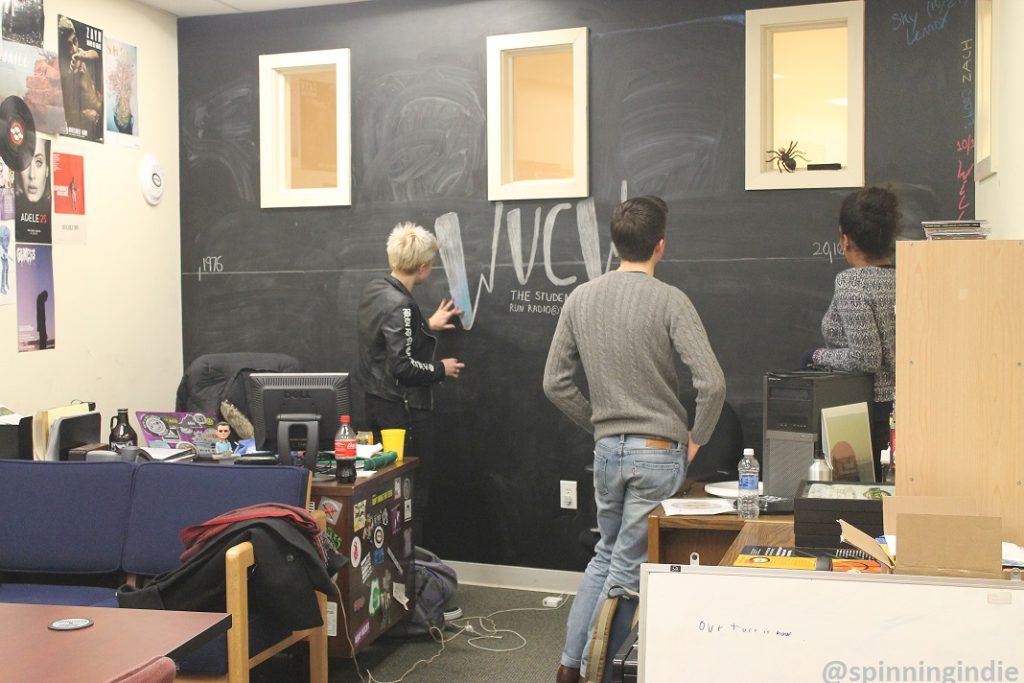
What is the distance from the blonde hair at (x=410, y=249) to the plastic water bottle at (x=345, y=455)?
1.02m

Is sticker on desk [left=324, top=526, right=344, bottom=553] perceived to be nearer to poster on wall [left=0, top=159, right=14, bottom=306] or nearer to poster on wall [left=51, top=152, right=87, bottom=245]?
poster on wall [left=0, top=159, right=14, bottom=306]

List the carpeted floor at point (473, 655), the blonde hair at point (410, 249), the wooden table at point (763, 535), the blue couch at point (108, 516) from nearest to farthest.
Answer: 1. the wooden table at point (763, 535)
2. the blue couch at point (108, 516)
3. the carpeted floor at point (473, 655)
4. the blonde hair at point (410, 249)

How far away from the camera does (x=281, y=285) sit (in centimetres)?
564

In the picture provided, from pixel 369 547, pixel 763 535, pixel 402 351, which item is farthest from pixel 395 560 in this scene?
pixel 763 535

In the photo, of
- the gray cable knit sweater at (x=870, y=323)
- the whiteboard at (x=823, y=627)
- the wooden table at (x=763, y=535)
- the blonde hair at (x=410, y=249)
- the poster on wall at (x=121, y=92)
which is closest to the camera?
the whiteboard at (x=823, y=627)

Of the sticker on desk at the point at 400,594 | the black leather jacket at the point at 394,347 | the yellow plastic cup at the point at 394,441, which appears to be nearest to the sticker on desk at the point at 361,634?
the sticker on desk at the point at 400,594

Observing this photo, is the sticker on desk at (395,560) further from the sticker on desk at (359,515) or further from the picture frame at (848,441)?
the picture frame at (848,441)

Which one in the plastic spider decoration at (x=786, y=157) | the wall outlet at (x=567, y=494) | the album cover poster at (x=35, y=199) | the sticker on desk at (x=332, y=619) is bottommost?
the sticker on desk at (x=332, y=619)

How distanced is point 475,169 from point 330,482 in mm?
1923

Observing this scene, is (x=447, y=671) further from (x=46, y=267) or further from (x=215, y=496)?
(x=46, y=267)

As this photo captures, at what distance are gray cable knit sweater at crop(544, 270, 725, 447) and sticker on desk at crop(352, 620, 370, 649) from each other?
1.25 metres

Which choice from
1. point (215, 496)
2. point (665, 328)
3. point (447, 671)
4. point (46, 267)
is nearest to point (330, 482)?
point (215, 496)

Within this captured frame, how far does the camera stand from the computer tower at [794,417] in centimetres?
330

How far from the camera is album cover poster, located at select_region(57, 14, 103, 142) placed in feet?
16.0
